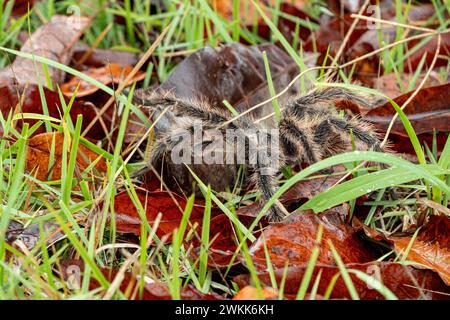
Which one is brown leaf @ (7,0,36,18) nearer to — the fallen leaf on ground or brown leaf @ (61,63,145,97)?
brown leaf @ (61,63,145,97)

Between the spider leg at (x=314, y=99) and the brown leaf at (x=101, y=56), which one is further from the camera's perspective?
the brown leaf at (x=101, y=56)

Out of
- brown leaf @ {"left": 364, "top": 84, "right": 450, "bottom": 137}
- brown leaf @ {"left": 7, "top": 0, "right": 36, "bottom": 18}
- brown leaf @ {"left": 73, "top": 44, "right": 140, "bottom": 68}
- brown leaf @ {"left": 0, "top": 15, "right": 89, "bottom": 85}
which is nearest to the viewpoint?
brown leaf @ {"left": 364, "top": 84, "right": 450, "bottom": 137}

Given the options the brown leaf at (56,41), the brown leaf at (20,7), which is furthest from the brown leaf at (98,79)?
the brown leaf at (20,7)

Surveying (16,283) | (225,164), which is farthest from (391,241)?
(16,283)

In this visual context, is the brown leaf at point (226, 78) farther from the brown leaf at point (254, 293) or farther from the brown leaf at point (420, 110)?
the brown leaf at point (254, 293)

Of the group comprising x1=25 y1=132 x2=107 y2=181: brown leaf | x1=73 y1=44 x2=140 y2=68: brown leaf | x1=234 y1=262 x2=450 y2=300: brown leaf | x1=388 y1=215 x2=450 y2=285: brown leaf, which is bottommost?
x1=388 y1=215 x2=450 y2=285: brown leaf

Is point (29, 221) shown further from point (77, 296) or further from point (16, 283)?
point (77, 296)

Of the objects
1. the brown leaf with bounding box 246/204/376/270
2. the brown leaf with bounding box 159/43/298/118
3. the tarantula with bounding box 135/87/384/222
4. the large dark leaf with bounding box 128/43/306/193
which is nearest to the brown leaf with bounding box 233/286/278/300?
the brown leaf with bounding box 246/204/376/270
